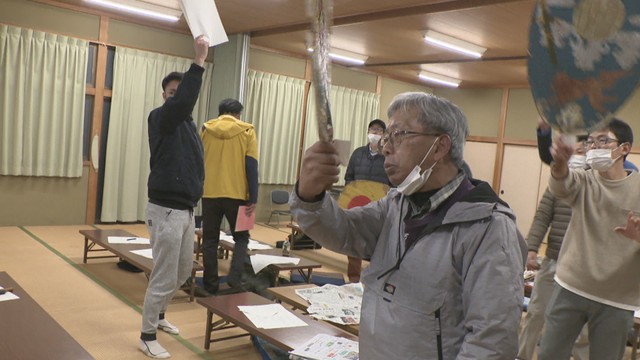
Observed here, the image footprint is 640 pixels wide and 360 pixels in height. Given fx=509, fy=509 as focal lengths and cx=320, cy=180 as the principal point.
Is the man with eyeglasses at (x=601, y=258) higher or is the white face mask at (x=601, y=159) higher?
the white face mask at (x=601, y=159)

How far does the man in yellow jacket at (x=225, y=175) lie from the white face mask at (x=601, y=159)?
243 cm

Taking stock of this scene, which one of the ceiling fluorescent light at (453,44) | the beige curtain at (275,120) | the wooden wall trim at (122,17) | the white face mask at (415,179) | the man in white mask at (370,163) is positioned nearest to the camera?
the white face mask at (415,179)

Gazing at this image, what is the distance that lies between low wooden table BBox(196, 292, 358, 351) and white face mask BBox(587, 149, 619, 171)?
1360mm

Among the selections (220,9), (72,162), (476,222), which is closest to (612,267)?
(476,222)

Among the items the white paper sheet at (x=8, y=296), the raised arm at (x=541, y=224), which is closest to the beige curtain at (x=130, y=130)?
the white paper sheet at (x=8, y=296)

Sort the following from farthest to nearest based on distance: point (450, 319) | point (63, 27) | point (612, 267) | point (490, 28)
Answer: point (63, 27) < point (490, 28) < point (612, 267) < point (450, 319)

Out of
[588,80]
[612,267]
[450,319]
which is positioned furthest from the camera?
[612,267]

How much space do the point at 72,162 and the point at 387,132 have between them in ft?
19.9

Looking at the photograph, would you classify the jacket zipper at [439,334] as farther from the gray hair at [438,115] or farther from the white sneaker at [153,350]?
the white sneaker at [153,350]

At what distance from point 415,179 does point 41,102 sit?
19.9 feet

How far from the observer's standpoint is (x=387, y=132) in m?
1.30

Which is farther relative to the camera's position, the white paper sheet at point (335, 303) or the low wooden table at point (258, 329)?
the white paper sheet at point (335, 303)

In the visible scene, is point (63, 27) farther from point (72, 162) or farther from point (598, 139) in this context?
point (598, 139)

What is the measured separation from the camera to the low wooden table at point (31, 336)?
1.71 meters
